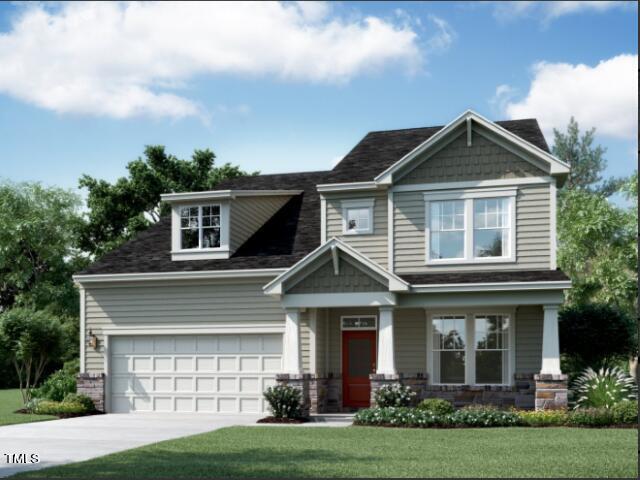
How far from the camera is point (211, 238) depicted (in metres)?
25.9

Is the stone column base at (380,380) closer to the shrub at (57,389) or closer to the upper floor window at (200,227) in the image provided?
the upper floor window at (200,227)

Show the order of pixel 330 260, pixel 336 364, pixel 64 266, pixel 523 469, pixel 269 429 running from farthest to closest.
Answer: pixel 64 266 < pixel 336 364 < pixel 330 260 < pixel 269 429 < pixel 523 469

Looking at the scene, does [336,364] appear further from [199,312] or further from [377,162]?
[377,162]

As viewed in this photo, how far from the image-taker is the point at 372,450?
15203 millimetres

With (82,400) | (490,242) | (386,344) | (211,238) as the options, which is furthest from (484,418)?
(82,400)

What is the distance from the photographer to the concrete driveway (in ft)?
49.4

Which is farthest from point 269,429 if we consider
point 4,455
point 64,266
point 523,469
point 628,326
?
point 64,266

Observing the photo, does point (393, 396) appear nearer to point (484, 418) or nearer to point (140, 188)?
point (484, 418)

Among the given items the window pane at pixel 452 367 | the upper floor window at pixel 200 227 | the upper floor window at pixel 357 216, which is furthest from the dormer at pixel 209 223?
the window pane at pixel 452 367

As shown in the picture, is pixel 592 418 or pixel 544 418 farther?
pixel 544 418

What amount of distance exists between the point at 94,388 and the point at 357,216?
9216 millimetres

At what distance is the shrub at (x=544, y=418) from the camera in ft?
63.5

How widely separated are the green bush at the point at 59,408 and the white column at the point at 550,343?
12.6 m

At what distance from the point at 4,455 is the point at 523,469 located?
884cm
